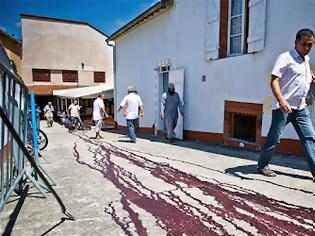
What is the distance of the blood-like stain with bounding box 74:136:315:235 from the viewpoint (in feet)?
8.20

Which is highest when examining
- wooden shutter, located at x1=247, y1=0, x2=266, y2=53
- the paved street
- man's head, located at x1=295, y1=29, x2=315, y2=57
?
wooden shutter, located at x1=247, y1=0, x2=266, y2=53

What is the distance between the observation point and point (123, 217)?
2.79 metres

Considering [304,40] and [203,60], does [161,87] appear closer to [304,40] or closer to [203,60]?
[203,60]

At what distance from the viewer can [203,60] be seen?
741 centimetres

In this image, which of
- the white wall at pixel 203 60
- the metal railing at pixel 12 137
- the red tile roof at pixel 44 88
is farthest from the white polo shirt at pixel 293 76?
the red tile roof at pixel 44 88

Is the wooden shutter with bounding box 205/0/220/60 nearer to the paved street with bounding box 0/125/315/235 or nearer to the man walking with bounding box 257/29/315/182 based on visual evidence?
the paved street with bounding box 0/125/315/235

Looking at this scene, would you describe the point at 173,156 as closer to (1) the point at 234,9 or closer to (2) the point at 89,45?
(1) the point at 234,9

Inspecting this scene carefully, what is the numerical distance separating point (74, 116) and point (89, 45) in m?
13.6

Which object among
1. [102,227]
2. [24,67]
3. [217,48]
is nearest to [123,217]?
[102,227]

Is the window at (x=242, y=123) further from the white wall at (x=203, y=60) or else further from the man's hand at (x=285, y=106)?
the man's hand at (x=285, y=106)

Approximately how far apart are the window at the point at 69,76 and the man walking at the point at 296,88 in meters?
25.8

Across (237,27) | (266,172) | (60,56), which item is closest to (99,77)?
(60,56)

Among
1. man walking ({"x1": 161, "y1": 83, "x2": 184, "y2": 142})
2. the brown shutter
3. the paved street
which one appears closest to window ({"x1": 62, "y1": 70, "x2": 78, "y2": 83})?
man walking ({"x1": 161, "y1": 83, "x2": 184, "y2": 142})

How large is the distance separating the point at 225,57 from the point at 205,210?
4740mm
